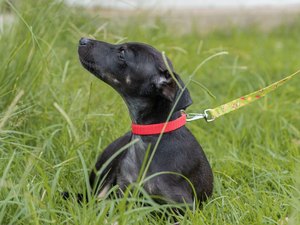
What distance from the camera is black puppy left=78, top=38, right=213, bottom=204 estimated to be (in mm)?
3953

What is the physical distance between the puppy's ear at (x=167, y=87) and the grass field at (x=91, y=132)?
0.48 m

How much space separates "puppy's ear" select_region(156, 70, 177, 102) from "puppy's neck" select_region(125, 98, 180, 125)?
0.24 ft

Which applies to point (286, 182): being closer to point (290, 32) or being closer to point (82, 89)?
point (82, 89)

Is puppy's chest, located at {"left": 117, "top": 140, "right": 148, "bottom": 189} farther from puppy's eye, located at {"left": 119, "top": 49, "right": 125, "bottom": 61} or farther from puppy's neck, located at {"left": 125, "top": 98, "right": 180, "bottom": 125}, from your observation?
puppy's eye, located at {"left": 119, "top": 49, "right": 125, "bottom": 61}

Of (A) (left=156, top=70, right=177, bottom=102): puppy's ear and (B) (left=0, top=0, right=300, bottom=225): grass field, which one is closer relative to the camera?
(B) (left=0, top=0, right=300, bottom=225): grass field

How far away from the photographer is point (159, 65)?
13.0 feet

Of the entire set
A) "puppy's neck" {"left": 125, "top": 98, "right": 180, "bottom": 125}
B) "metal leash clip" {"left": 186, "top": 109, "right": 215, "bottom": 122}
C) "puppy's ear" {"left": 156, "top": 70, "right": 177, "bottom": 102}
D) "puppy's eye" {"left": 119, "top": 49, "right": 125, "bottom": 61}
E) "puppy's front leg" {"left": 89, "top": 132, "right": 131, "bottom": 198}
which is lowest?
"puppy's front leg" {"left": 89, "top": 132, "right": 131, "bottom": 198}

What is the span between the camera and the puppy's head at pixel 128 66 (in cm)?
399

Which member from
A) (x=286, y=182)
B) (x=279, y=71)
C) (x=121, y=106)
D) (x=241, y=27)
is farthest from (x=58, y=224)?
(x=241, y=27)

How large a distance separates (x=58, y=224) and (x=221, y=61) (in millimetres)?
4158

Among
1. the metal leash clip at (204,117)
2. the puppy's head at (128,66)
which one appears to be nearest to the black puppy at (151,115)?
the puppy's head at (128,66)

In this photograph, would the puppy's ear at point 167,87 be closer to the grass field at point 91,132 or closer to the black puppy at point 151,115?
the black puppy at point 151,115

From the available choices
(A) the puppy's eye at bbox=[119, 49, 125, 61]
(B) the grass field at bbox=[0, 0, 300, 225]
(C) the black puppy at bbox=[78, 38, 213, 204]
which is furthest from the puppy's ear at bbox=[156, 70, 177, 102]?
(B) the grass field at bbox=[0, 0, 300, 225]

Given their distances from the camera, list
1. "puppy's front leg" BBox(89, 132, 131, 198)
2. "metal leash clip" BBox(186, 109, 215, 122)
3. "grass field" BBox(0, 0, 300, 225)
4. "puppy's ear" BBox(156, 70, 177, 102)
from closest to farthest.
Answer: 1. "grass field" BBox(0, 0, 300, 225)
2. "puppy's ear" BBox(156, 70, 177, 102)
3. "metal leash clip" BBox(186, 109, 215, 122)
4. "puppy's front leg" BBox(89, 132, 131, 198)
